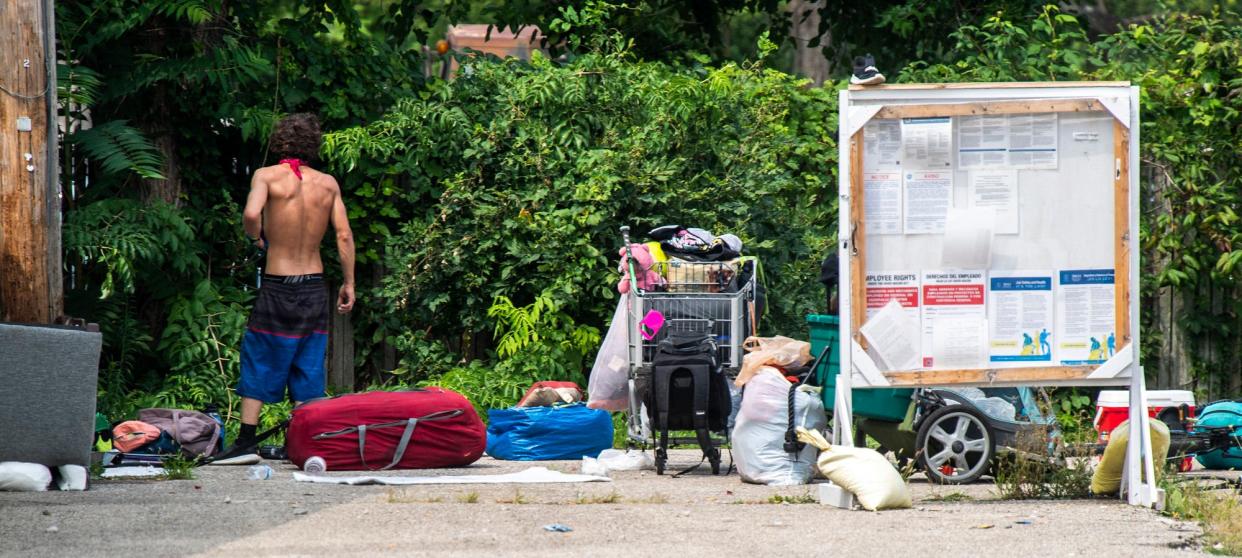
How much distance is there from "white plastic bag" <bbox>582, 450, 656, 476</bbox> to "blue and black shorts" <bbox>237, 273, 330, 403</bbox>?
1.83 meters

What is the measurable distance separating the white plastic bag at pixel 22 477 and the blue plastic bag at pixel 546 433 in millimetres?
3262

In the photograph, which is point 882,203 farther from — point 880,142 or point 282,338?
point 282,338

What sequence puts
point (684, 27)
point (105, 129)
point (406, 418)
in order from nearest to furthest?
point (406, 418), point (105, 129), point (684, 27)

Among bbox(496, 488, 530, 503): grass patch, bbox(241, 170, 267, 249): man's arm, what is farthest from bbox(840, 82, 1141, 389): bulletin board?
bbox(241, 170, 267, 249): man's arm

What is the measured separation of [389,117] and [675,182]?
7.66 feet

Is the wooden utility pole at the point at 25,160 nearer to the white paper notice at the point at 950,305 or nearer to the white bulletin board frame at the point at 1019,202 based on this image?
the white bulletin board frame at the point at 1019,202

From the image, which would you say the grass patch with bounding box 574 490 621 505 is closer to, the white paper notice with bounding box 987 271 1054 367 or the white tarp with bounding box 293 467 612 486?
the white tarp with bounding box 293 467 612 486

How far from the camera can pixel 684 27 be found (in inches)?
627

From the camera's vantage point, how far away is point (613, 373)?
9.85m

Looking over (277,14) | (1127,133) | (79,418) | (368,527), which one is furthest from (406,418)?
(277,14)

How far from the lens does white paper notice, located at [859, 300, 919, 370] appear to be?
770cm

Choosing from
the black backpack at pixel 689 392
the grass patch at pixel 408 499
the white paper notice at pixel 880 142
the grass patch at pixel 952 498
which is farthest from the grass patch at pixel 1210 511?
the grass patch at pixel 408 499

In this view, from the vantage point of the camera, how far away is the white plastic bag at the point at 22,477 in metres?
7.48

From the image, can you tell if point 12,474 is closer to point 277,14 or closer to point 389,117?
point 389,117
